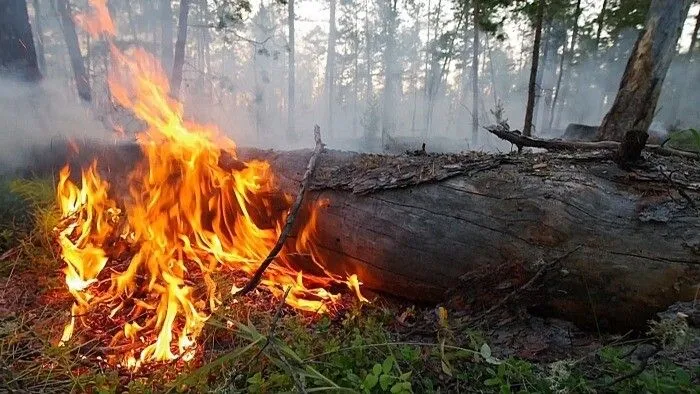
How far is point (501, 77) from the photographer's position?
56.3 m

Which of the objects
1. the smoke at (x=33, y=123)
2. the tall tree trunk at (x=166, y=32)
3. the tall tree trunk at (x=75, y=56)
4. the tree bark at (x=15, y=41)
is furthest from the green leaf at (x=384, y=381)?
the tall tree trunk at (x=166, y=32)

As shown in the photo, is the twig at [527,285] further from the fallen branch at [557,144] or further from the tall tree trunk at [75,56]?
the tall tree trunk at [75,56]

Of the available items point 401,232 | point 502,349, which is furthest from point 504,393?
point 401,232

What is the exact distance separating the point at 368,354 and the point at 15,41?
7495 millimetres

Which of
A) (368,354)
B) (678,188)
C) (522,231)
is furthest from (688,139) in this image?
(368,354)

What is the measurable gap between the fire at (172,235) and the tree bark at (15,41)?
11.6 feet

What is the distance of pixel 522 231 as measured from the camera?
2584mm

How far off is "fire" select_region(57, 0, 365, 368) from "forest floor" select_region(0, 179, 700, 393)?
21 cm

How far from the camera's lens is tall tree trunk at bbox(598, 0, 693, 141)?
6.01m

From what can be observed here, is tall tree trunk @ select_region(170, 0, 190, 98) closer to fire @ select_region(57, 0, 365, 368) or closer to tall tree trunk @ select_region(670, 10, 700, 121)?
fire @ select_region(57, 0, 365, 368)

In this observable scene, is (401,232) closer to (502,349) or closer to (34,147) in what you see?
(502,349)

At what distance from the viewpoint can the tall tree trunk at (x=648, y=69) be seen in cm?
601

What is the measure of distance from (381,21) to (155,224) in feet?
150

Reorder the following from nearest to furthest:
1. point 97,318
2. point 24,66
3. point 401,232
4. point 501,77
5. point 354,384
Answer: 1. point 354,384
2. point 97,318
3. point 401,232
4. point 24,66
5. point 501,77
